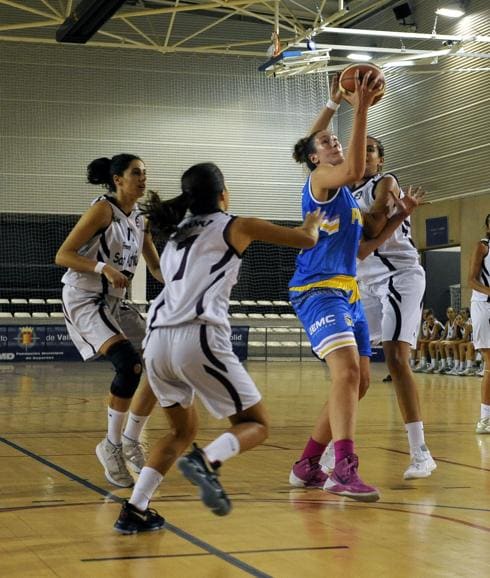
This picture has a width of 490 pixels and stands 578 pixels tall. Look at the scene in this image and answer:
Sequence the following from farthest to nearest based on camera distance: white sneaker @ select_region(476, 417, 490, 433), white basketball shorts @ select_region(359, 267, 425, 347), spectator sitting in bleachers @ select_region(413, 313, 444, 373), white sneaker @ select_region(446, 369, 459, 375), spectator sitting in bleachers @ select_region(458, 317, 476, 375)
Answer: spectator sitting in bleachers @ select_region(413, 313, 444, 373) → white sneaker @ select_region(446, 369, 459, 375) → spectator sitting in bleachers @ select_region(458, 317, 476, 375) → white sneaker @ select_region(476, 417, 490, 433) → white basketball shorts @ select_region(359, 267, 425, 347)

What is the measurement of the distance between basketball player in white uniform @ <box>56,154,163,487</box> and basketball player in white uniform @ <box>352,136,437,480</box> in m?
1.30

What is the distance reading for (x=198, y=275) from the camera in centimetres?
387

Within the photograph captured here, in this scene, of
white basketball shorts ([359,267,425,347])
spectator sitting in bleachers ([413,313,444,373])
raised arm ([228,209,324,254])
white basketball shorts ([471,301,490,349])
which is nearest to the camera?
raised arm ([228,209,324,254])

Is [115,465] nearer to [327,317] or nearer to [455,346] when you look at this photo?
[327,317]

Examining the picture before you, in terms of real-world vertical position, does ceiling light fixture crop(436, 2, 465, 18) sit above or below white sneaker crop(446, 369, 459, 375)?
above

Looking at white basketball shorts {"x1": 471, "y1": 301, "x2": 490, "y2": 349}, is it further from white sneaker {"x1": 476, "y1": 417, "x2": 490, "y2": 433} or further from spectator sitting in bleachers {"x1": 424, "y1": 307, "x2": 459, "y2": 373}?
spectator sitting in bleachers {"x1": 424, "y1": 307, "x2": 459, "y2": 373}

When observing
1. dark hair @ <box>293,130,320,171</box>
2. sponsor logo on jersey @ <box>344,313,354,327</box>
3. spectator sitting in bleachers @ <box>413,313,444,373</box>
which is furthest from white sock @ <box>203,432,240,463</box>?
spectator sitting in bleachers @ <box>413,313,444,373</box>

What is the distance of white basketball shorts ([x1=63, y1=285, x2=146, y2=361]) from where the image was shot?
5445 mm

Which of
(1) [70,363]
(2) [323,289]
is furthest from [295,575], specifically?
(1) [70,363]

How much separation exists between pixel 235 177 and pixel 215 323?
67.9 ft

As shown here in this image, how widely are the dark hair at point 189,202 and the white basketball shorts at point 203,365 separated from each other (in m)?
0.43

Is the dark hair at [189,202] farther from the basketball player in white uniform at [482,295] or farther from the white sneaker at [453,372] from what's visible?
the white sneaker at [453,372]

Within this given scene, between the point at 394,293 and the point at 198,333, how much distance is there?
7.52ft

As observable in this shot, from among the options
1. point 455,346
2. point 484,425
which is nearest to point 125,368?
point 484,425
